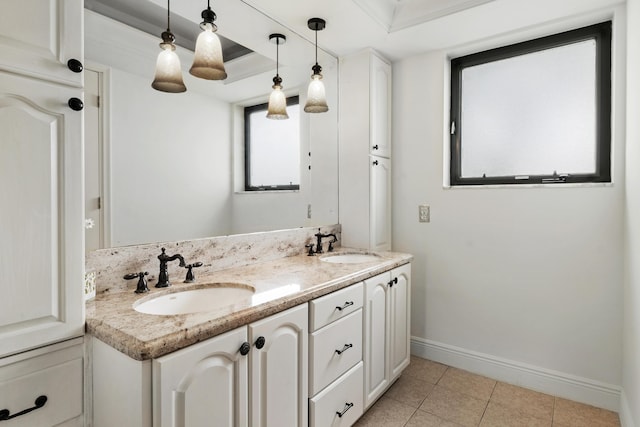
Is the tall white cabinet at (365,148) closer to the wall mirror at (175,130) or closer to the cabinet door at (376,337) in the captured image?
the wall mirror at (175,130)

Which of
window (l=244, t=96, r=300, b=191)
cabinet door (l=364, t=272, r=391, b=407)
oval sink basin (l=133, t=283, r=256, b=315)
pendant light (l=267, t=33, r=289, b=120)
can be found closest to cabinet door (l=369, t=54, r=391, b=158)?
window (l=244, t=96, r=300, b=191)

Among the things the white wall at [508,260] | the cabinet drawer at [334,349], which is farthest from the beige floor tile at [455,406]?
the cabinet drawer at [334,349]

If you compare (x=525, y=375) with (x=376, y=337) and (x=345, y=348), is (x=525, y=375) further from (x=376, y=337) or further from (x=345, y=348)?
(x=345, y=348)

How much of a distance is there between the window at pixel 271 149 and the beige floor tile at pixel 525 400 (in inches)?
71.7

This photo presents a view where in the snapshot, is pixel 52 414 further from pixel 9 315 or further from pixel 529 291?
pixel 529 291

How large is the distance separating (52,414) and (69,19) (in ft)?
3.74

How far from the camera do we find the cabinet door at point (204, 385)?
35.0 inches

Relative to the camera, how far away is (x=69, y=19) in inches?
38.2

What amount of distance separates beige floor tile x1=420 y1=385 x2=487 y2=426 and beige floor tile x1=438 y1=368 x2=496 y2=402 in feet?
0.16

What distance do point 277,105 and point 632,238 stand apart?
1.97m

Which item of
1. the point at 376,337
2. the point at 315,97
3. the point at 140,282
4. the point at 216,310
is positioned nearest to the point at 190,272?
the point at 140,282

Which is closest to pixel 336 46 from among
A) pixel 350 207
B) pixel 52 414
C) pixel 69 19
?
pixel 350 207

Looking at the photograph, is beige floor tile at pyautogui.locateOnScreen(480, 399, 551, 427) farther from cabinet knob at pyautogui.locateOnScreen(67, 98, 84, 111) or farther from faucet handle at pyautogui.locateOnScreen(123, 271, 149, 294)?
cabinet knob at pyautogui.locateOnScreen(67, 98, 84, 111)

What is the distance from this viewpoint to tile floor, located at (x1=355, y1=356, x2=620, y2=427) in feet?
6.00
